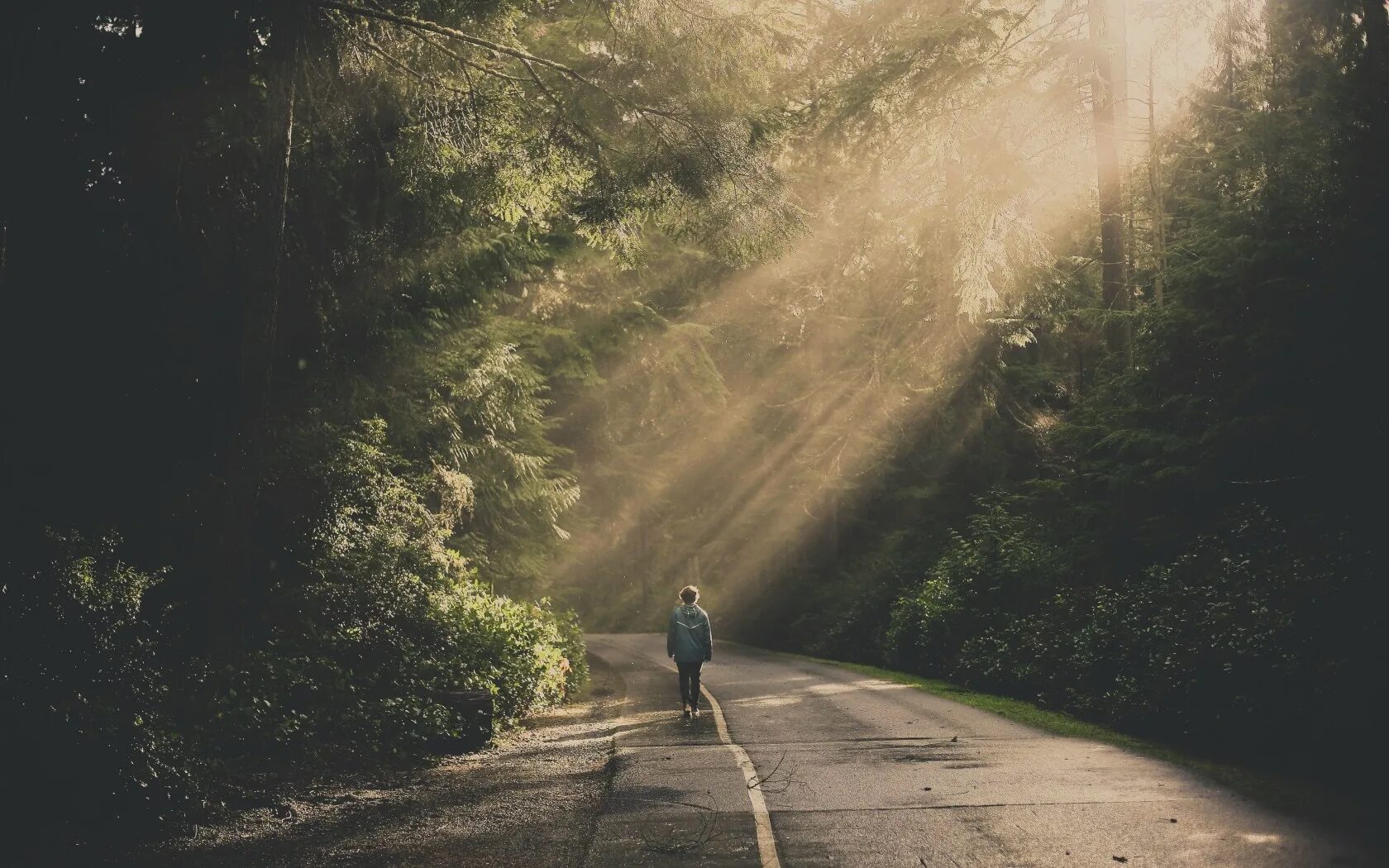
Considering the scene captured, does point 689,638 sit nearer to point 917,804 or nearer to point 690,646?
point 690,646

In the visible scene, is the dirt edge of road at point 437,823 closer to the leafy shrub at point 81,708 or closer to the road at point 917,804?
the road at point 917,804

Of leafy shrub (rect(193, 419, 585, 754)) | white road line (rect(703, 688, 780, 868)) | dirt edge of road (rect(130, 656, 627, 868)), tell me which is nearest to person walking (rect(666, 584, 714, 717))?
white road line (rect(703, 688, 780, 868))

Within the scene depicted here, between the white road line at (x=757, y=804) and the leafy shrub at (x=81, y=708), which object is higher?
the leafy shrub at (x=81, y=708)

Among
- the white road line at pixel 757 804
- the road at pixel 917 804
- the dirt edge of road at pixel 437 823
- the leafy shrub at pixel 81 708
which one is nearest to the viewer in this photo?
the road at pixel 917 804

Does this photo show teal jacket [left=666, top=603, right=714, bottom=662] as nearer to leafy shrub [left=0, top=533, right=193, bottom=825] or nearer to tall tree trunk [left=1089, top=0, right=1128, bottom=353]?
leafy shrub [left=0, top=533, right=193, bottom=825]

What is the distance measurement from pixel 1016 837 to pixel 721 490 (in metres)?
34.5

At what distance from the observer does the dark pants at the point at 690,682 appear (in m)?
15.2

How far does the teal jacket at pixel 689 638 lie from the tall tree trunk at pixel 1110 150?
9.47m

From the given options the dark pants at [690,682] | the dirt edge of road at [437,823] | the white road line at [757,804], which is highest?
the dark pants at [690,682]

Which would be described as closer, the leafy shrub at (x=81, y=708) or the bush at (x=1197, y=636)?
the leafy shrub at (x=81, y=708)

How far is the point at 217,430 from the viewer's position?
12.1m

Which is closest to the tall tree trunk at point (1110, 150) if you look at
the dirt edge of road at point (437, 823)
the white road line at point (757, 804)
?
the white road line at point (757, 804)

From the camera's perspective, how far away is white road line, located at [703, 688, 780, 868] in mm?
7035

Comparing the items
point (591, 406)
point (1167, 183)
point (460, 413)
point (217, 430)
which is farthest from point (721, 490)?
point (217, 430)
